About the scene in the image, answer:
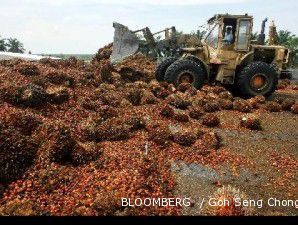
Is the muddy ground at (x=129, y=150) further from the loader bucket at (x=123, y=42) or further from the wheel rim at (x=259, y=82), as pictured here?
the loader bucket at (x=123, y=42)

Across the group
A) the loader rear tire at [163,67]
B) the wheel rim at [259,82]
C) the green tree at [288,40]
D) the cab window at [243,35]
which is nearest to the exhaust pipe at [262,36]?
the cab window at [243,35]

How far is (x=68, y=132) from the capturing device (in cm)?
820

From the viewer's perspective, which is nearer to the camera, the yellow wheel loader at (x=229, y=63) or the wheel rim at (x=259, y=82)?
the yellow wheel loader at (x=229, y=63)

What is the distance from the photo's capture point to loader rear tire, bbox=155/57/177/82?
56.4 ft

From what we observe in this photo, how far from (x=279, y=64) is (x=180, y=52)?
198 inches

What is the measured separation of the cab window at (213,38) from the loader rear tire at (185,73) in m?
1.49

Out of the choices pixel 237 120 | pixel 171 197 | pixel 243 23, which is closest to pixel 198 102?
pixel 237 120

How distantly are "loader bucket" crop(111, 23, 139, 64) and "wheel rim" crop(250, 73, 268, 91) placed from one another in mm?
6138

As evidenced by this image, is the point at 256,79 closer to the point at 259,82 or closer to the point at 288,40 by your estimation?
the point at 259,82

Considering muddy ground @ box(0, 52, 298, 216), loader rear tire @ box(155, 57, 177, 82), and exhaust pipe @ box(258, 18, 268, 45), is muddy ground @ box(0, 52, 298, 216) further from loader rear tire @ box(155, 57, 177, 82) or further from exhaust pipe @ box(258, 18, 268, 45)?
exhaust pipe @ box(258, 18, 268, 45)

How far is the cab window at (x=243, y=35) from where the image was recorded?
1587 cm

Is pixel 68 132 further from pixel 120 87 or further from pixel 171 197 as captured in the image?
pixel 120 87

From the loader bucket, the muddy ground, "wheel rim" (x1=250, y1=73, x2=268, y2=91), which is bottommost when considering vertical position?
the muddy ground

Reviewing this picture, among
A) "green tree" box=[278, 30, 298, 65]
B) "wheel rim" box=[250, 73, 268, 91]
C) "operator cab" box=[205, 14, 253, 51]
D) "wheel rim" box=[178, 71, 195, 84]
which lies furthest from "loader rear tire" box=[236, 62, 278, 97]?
"green tree" box=[278, 30, 298, 65]
